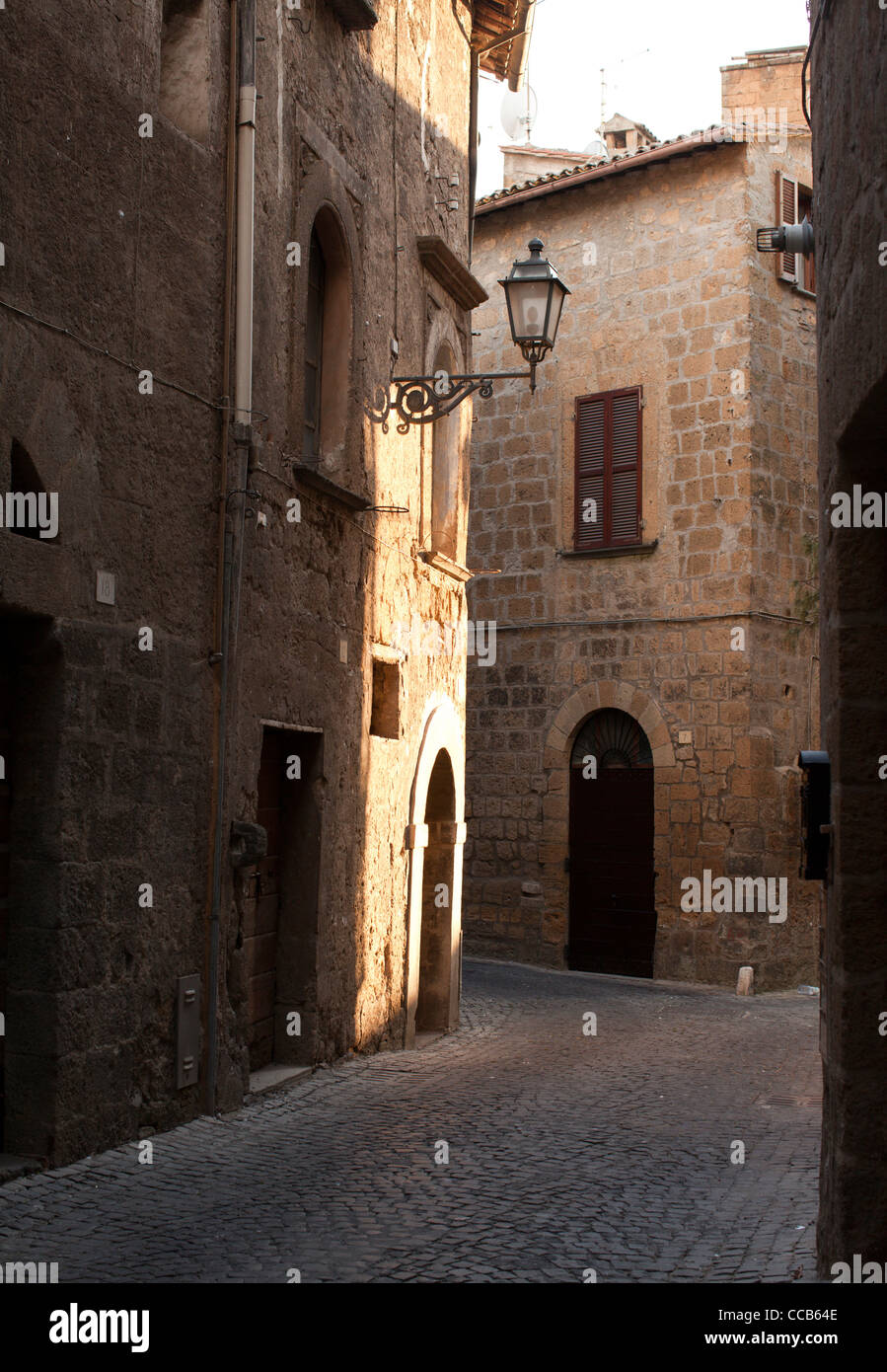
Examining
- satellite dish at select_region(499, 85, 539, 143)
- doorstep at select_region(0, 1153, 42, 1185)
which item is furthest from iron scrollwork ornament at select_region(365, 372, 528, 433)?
satellite dish at select_region(499, 85, 539, 143)

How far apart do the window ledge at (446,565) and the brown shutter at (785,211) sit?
603cm

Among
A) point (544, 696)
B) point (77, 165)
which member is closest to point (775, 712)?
point (544, 696)

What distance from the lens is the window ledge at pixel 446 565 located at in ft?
34.5

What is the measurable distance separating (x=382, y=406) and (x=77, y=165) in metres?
3.88

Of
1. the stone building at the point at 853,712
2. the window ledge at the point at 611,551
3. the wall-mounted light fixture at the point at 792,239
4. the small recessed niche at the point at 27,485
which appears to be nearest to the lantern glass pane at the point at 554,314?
the wall-mounted light fixture at the point at 792,239

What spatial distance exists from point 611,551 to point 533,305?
277 inches

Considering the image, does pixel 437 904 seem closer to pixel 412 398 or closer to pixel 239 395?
pixel 412 398

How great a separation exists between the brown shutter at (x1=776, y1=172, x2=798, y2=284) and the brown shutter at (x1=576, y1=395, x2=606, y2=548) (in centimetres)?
235

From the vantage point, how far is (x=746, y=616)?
14.4 metres

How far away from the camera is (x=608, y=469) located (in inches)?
615

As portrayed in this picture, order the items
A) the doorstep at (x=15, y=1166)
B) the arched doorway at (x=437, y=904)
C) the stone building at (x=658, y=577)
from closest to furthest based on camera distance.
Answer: the doorstep at (x=15, y=1166) < the arched doorway at (x=437, y=904) < the stone building at (x=658, y=577)

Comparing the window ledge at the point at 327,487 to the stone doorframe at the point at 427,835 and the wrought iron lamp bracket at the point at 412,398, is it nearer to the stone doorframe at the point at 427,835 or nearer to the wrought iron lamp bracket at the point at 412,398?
the wrought iron lamp bracket at the point at 412,398

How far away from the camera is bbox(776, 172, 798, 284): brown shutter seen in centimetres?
1512

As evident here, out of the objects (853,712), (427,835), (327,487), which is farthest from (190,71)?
(427,835)
